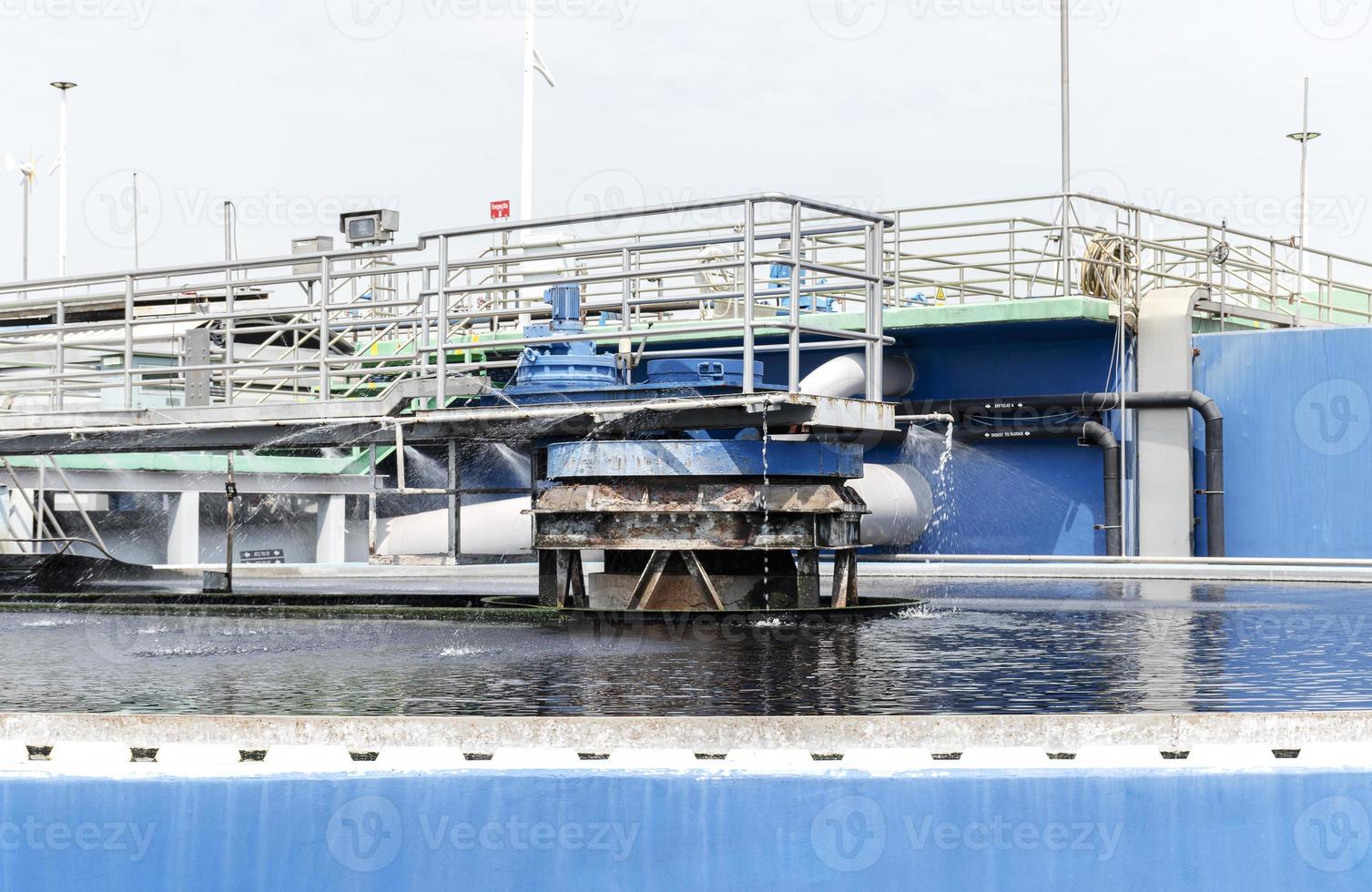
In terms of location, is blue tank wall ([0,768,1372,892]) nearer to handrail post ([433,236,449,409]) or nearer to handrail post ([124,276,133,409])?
handrail post ([433,236,449,409])

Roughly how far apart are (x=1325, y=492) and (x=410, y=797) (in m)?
15.8

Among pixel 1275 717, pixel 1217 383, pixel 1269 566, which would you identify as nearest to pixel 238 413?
pixel 1275 717

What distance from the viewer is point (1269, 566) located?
55.2 ft

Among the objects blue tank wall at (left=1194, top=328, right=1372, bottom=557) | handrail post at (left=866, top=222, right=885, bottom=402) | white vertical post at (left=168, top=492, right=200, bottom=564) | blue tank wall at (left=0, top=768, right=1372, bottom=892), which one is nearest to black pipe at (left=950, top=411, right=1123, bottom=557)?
blue tank wall at (left=1194, top=328, right=1372, bottom=557)

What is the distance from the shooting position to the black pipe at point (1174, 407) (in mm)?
18516

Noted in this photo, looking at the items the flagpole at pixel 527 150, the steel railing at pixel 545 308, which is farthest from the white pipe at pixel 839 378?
the flagpole at pixel 527 150

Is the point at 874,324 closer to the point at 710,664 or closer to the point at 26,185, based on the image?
the point at 710,664

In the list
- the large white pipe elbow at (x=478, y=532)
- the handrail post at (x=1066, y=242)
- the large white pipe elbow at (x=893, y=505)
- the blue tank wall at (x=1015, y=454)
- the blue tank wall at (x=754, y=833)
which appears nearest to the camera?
the blue tank wall at (x=754, y=833)

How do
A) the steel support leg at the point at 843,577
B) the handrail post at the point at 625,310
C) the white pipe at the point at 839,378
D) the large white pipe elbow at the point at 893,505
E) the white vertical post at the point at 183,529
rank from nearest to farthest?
the handrail post at the point at 625,310
the steel support leg at the point at 843,577
the white pipe at the point at 839,378
the large white pipe elbow at the point at 893,505
the white vertical post at the point at 183,529

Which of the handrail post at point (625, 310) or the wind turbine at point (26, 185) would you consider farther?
the wind turbine at point (26, 185)

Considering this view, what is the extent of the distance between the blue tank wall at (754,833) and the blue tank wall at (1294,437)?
47.5 feet

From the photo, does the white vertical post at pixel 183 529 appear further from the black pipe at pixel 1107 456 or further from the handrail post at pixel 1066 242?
the handrail post at pixel 1066 242

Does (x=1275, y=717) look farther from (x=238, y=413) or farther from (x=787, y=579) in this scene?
(x=238, y=413)

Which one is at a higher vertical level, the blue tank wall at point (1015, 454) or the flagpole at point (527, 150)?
the flagpole at point (527, 150)
